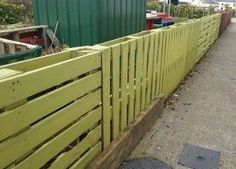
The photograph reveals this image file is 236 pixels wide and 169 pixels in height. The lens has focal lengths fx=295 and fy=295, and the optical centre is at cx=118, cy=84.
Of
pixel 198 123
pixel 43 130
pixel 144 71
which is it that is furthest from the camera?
pixel 198 123

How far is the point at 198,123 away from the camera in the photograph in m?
5.16

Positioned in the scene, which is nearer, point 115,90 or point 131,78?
point 115,90

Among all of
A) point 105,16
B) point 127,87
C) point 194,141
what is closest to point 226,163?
point 194,141

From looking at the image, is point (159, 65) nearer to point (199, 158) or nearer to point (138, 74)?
point (138, 74)

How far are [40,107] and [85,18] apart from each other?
369 cm

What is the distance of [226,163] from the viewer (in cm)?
390

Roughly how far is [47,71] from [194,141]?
295 centimetres

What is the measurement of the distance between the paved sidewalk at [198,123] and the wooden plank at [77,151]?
1.02 m

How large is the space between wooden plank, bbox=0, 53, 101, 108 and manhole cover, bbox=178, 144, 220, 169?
194 cm

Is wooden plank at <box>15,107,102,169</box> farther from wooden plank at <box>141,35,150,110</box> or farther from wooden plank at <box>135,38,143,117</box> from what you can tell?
wooden plank at <box>141,35,150,110</box>

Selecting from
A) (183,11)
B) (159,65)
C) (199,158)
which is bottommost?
(199,158)

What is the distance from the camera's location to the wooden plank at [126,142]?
3.32m

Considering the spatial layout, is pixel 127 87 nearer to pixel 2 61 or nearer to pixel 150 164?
pixel 150 164

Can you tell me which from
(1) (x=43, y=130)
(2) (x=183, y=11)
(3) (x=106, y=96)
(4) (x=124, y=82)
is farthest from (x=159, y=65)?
(2) (x=183, y=11)
